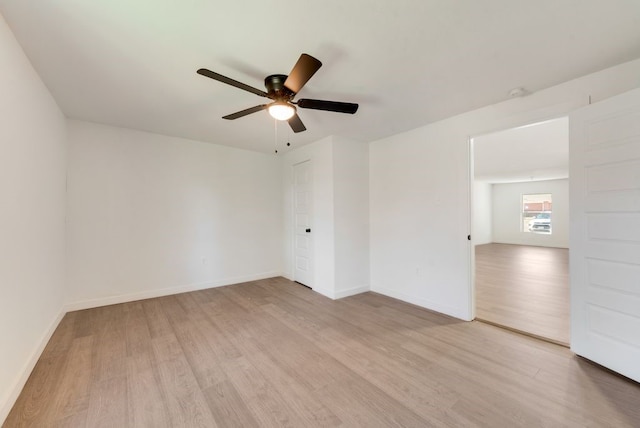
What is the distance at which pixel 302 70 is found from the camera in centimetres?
163

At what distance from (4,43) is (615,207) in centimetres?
439

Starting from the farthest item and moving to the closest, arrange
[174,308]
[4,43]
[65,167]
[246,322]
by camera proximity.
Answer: [174,308], [65,167], [246,322], [4,43]

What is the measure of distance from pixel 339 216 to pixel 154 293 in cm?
300

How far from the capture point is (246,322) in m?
2.91

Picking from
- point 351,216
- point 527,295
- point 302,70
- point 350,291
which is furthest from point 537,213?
point 302,70

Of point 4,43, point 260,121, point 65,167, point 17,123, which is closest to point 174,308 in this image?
point 65,167

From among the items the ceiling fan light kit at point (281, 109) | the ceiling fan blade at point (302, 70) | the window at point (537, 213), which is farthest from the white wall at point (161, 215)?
the window at point (537, 213)

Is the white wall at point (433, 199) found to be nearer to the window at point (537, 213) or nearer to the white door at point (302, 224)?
the white door at point (302, 224)

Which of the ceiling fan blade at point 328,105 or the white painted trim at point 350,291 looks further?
the white painted trim at point 350,291

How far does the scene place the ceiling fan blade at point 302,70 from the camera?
1.52 m

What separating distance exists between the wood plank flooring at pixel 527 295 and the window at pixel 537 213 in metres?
3.11

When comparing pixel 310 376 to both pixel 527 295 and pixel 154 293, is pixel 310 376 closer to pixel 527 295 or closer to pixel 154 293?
pixel 154 293

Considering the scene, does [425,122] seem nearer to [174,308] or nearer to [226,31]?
[226,31]

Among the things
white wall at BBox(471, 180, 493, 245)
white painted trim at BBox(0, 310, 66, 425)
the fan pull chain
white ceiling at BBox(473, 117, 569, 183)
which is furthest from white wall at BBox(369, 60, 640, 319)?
white wall at BBox(471, 180, 493, 245)
